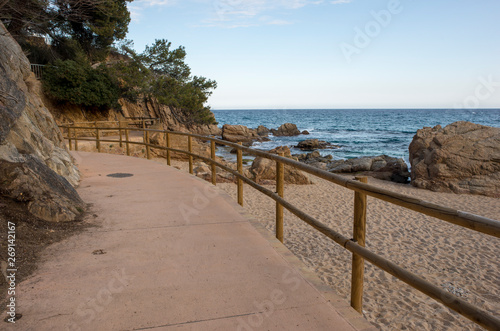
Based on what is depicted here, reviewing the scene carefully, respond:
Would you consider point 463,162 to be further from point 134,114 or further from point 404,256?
point 134,114

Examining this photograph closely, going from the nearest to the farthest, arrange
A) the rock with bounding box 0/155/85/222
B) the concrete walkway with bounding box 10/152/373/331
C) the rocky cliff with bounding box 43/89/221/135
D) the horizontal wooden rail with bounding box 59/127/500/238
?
the horizontal wooden rail with bounding box 59/127/500/238
the concrete walkway with bounding box 10/152/373/331
the rock with bounding box 0/155/85/222
the rocky cliff with bounding box 43/89/221/135

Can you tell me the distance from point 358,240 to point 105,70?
29.5 m

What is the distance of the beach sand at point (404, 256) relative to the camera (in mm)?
4574

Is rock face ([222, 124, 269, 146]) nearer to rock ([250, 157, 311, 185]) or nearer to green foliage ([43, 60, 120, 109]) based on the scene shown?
green foliage ([43, 60, 120, 109])

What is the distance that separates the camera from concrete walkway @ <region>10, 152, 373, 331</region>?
245 cm

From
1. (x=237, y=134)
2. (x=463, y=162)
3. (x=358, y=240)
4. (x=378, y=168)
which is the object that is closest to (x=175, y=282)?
(x=358, y=240)

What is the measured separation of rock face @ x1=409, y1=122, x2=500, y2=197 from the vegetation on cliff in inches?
749

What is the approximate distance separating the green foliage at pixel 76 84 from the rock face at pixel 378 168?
58.9 ft

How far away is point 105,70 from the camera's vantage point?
28344 millimetres

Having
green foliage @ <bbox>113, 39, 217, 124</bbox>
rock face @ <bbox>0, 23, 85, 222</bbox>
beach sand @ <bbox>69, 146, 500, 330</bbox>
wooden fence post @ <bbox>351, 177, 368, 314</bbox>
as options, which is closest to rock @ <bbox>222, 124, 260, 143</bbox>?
green foliage @ <bbox>113, 39, 217, 124</bbox>

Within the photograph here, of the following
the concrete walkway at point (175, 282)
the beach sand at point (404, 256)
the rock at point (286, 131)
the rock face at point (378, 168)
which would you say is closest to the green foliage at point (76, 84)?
the rock face at point (378, 168)

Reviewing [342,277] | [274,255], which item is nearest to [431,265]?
[342,277]

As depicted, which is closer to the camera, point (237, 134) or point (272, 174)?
point (272, 174)

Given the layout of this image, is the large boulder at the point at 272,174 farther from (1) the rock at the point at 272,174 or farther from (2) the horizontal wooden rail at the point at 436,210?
(2) the horizontal wooden rail at the point at 436,210
